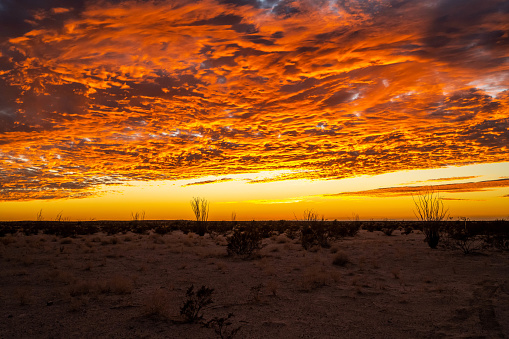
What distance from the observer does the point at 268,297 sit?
9430 millimetres

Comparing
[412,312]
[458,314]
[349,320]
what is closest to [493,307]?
[458,314]

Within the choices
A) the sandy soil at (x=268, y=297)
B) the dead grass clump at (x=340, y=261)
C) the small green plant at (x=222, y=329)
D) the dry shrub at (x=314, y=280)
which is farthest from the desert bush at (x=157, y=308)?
the dead grass clump at (x=340, y=261)

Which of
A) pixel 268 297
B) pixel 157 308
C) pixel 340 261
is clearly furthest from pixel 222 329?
pixel 340 261

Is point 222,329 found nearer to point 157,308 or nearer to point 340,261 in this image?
point 157,308

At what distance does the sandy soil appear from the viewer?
696cm

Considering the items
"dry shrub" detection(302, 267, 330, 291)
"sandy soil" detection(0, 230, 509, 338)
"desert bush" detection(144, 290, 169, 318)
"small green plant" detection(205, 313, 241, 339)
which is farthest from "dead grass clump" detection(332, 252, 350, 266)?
"desert bush" detection(144, 290, 169, 318)

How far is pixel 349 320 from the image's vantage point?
751 centimetres

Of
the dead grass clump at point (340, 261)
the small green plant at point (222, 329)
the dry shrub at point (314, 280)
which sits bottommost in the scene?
the small green plant at point (222, 329)

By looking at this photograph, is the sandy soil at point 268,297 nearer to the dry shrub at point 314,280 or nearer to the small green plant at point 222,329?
the dry shrub at point 314,280

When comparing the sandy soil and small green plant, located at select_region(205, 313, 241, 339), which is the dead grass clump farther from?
small green plant, located at select_region(205, 313, 241, 339)

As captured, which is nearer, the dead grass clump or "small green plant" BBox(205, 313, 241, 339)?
"small green plant" BBox(205, 313, 241, 339)

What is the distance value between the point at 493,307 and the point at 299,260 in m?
8.65

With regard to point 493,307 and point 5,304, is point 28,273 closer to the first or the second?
point 5,304

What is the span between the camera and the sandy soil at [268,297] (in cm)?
696
